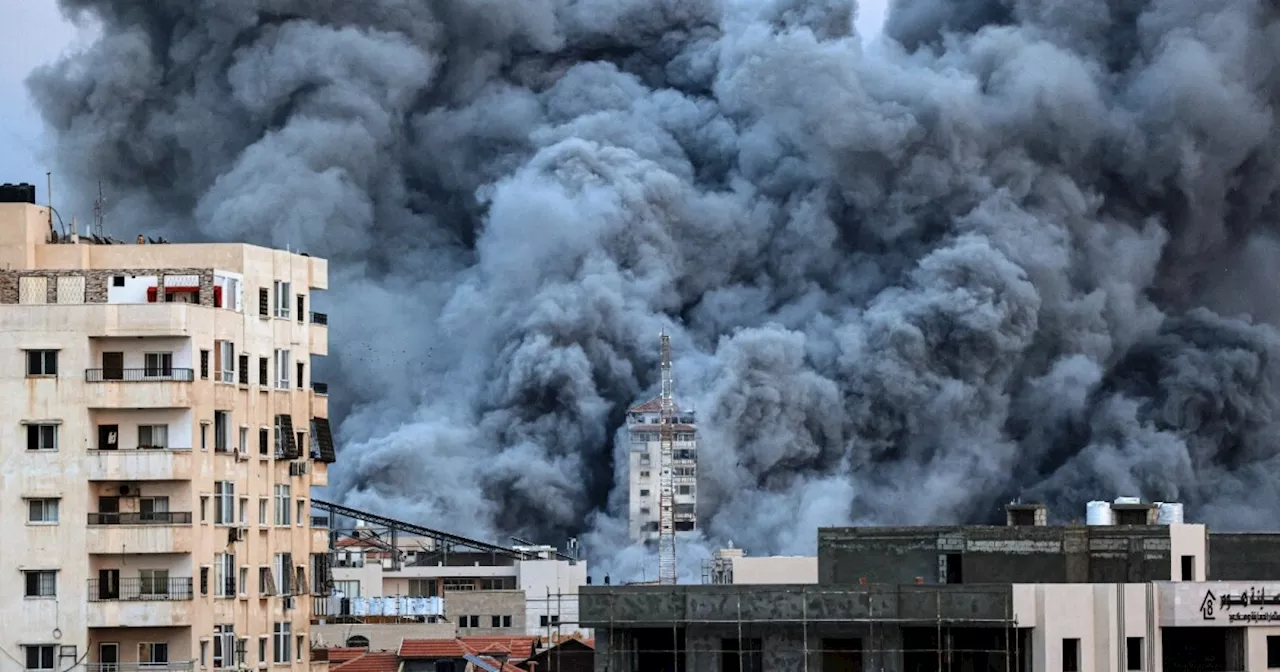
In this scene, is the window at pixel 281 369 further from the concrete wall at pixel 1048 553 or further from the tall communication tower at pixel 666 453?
the tall communication tower at pixel 666 453

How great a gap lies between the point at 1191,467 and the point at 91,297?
58.7 m

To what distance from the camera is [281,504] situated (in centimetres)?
4275

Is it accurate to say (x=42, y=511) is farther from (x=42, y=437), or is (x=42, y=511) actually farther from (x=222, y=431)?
(x=222, y=431)

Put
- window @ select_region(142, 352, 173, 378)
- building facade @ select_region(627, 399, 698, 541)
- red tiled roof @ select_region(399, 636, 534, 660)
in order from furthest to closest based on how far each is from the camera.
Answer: building facade @ select_region(627, 399, 698, 541)
red tiled roof @ select_region(399, 636, 534, 660)
window @ select_region(142, 352, 173, 378)

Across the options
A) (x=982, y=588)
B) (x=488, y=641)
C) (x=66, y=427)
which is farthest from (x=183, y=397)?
(x=488, y=641)

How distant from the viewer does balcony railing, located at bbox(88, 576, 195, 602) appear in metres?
39.0

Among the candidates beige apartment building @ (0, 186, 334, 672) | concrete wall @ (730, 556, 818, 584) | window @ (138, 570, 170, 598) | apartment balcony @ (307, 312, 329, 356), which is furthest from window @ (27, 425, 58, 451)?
concrete wall @ (730, 556, 818, 584)

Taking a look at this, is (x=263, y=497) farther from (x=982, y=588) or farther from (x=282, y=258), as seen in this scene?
(x=982, y=588)

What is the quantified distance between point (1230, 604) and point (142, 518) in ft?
38.6

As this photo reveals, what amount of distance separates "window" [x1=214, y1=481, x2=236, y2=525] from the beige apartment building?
0.07ft

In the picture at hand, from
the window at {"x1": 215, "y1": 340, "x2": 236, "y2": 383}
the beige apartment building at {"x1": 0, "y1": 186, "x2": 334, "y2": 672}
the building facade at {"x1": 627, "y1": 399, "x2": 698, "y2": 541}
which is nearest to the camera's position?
the beige apartment building at {"x1": 0, "y1": 186, "x2": 334, "y2": 672}

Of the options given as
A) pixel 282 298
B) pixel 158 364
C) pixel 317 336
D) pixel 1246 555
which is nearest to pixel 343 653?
pixel 317 336

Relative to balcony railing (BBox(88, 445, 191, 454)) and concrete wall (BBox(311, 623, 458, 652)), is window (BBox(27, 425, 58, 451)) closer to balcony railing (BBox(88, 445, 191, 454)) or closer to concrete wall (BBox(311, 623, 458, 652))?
balcony railing (BBox(88, 445, 191, 454))

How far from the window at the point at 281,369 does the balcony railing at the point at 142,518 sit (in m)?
3.39
